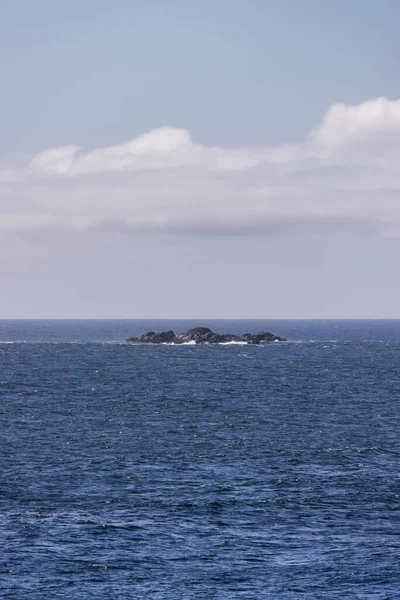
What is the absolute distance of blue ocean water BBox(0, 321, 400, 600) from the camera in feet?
136

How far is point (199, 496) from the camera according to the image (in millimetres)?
57156

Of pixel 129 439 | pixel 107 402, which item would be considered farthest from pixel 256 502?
pixel 107 402

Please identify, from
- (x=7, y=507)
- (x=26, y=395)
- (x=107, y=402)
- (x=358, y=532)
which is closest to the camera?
(x=358, y=532)

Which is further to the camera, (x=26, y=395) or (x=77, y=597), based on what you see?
(x=26, y=395)

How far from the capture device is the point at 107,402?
10900 cm

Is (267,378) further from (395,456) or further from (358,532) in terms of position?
(358,532)

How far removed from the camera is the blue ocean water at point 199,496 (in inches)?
1638

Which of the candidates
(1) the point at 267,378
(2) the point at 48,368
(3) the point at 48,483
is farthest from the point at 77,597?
(2) the point at 48,368

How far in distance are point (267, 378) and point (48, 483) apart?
8175 centimetres

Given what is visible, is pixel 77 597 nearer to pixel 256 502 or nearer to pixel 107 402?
pixel 256 502

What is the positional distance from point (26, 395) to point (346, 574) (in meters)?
80.8

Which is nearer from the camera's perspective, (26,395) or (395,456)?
(395,456)

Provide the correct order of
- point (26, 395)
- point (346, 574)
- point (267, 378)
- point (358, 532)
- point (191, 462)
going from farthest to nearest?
point (267, 378) → point (26, 395) → point (191, 462) → point (358, 532) → point (346, 574)

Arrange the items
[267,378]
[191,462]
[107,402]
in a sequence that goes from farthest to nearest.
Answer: [267,378] < [107,402] < [191,462]
